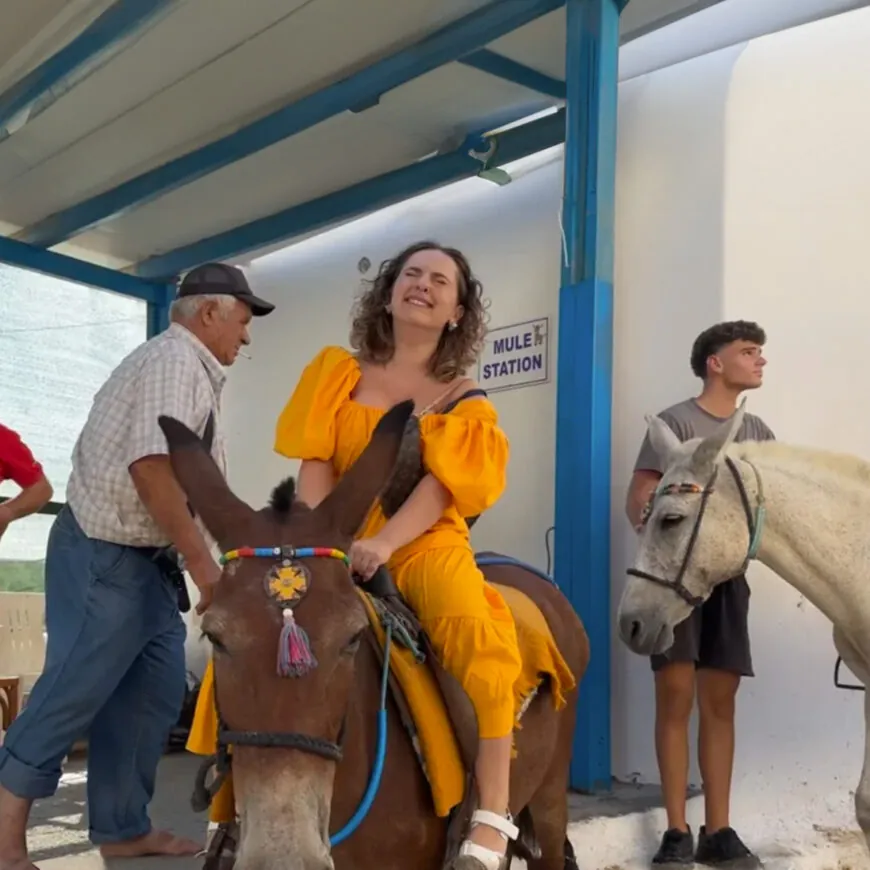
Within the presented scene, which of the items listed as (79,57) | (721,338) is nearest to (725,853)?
(721,338)

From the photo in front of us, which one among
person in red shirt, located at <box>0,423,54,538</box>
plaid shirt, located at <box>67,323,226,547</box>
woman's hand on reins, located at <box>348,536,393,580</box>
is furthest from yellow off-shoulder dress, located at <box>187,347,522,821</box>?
person in red shirt, located at <box>0,423,54,538</box>

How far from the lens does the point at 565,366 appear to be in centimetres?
480

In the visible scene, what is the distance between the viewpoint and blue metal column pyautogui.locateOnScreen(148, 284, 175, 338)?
8344mm

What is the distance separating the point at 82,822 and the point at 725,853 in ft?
7.97

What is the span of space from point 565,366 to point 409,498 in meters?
2.60

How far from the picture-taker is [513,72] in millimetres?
5457

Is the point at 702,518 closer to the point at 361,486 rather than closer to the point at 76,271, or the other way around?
the point at 361,486

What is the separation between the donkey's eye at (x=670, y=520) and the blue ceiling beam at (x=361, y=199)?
10.3ft

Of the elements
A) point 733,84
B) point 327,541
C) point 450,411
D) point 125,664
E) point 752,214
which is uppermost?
point 733,84

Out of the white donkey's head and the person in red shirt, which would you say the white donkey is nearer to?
the white donkey's head

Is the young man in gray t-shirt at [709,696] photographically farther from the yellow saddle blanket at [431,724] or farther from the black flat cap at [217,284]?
the yellow saddle blanket at [431,724]

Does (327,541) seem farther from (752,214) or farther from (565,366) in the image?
(752,214)

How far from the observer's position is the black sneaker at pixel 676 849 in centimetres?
373

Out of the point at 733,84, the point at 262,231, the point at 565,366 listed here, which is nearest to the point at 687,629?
the point at 565,366
